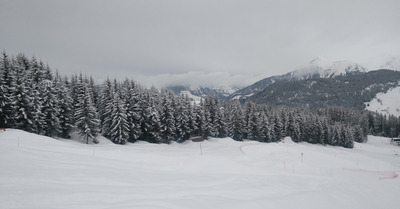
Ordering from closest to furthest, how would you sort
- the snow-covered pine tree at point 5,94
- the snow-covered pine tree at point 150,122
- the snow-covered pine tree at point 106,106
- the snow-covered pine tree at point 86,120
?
the snow-covered pine tree at point 5,94
the snow-covered pine tree at point 86,120
the snow-covered pine tree at point 106,106
the snow-covered pine tree at point 150,122

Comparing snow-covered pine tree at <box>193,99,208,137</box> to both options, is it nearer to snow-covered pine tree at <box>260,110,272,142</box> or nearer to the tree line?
the tree line

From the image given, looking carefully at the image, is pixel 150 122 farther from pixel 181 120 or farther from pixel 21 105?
pixel 21 105

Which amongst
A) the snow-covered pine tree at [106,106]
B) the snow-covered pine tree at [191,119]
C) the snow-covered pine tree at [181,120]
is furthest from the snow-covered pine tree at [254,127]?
the snow-covered pine tree at [106,106]

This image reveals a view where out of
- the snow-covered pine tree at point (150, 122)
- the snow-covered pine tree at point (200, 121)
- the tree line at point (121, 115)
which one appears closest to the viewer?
the tree line at point (121, 115)

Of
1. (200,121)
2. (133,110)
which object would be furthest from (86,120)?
(200,121)

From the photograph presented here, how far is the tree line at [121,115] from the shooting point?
35688 millimetres

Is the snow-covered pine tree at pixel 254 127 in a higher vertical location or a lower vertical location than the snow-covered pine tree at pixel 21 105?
lower

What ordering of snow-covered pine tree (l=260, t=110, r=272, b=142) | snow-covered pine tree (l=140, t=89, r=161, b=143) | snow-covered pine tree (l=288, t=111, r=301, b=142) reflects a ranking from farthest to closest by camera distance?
snow-covered pine tree (l=288, t=111, r=301, b=142) < snow-covered pine tree (l=260, t=110, r=272, b=142) < snow-covered pine tree (l=140, t=89, r=161, b=143)

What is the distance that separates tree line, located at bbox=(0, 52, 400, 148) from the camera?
117 feet

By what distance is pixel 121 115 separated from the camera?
4538 cm

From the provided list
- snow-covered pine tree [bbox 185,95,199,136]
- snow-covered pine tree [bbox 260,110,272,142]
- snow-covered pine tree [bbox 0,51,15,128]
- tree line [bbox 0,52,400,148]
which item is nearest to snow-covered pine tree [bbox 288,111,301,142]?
tree line [bbox 0,52,400,148]

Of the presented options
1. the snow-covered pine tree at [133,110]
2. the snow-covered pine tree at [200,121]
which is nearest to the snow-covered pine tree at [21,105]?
the snow-covered pine tree at [133,110]

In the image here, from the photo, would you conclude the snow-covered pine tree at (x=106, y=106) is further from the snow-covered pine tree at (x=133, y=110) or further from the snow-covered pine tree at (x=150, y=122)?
the snow-covered pine tree at (x=150, y=122)

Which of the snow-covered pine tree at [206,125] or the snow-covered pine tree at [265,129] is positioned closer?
the snow-covered pine tree at [206,125]
